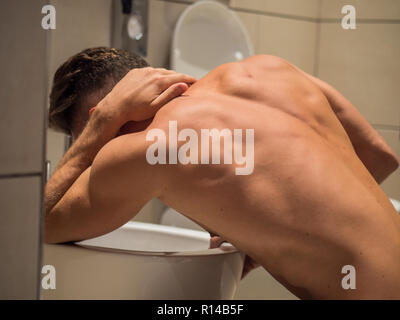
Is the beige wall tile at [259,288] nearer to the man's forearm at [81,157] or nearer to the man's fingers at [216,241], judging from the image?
the man's fingers at [216,241]

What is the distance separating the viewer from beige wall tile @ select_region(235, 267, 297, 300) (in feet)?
6.09

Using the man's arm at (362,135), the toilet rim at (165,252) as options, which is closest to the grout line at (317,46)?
the man's arm at (362,135)

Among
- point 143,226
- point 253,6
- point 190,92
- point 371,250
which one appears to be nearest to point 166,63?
point 253,6

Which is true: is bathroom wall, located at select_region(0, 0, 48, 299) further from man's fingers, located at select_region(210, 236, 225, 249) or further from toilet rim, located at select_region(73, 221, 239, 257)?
man's fingers, located at select_region(210, 236, 225, 249)

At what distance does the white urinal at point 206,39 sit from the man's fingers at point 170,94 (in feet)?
2.70

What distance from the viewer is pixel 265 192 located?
67 centimetres

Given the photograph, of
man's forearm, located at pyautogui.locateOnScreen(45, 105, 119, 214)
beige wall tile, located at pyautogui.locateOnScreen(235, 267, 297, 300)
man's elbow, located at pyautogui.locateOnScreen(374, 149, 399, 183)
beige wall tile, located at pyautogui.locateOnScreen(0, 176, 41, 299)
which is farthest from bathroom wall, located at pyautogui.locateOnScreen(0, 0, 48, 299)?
beige wall tile, located at pyautogui.locateOnScreen(235, 267, 297, 300)

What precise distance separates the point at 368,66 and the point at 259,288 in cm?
100

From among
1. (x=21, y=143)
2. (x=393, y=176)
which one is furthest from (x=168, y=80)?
(x=393, y=176)

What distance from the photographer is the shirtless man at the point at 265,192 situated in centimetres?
66

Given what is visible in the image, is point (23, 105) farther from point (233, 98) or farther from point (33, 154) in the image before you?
point (233, 98)

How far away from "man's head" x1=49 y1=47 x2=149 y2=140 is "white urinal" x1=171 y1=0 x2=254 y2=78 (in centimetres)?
54
